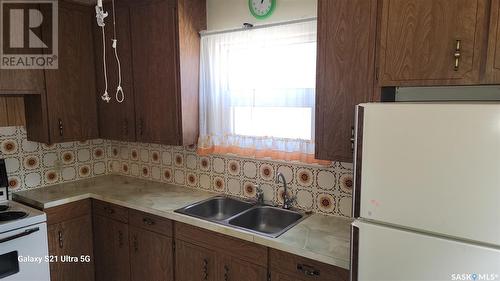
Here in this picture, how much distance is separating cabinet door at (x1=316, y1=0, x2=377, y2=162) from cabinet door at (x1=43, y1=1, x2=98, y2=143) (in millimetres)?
2012

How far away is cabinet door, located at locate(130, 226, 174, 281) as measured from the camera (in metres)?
2.30

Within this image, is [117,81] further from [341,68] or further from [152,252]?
[341,68]

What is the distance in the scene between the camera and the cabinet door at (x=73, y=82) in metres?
2.62

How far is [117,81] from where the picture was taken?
2725mm

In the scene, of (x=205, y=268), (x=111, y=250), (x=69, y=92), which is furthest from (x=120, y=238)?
(x=69, y=92)

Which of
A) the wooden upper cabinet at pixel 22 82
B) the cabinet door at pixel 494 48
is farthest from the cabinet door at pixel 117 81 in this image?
the cabinet door at pixel 494 48

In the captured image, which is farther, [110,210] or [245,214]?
[110,210]

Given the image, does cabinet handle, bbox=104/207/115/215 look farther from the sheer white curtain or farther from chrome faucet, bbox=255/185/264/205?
chrome faucet, bbox=255/185/264/205

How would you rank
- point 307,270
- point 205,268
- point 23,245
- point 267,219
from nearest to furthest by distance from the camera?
point 307,270 < point 205,268 < point 23,245 < point 267,219

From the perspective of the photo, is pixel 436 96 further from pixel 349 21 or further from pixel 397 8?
pixel 349 21

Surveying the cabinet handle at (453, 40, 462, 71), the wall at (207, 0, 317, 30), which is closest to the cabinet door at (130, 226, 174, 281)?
the wall at (207, 0, 317, 30)

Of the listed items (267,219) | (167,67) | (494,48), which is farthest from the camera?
(167,67)

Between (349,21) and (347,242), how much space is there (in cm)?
112

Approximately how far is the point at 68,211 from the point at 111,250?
0.45m
